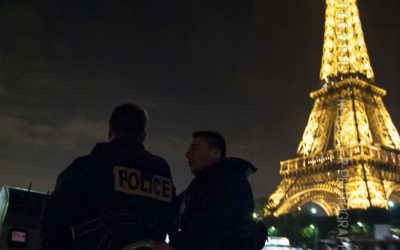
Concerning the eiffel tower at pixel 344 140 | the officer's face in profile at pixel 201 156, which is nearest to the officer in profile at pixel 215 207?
the officer's face in profile at pixel 201 156

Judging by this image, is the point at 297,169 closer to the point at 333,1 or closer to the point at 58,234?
the point at 333,1

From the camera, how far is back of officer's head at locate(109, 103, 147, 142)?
294 centimetres

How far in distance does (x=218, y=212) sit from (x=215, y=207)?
45mm

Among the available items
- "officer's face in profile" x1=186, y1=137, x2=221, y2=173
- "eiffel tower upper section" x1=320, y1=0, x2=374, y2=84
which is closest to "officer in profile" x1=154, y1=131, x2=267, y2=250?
"officer's face in profile" x1=186, y1=137, x2=221, y2=173

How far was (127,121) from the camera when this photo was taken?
116 inches

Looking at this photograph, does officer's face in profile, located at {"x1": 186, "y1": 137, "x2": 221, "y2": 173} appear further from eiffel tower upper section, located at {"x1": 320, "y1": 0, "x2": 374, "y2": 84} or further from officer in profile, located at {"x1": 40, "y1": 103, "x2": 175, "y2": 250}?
eiffel tower upper section, located at {"x1": 320, "y1": 0, "x2": 374, "y2": 84}

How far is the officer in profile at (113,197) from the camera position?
245 centimetres

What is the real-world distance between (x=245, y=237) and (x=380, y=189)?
3225cm

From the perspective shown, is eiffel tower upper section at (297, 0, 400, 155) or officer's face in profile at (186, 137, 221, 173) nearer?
officer's face in profile at (186, 137, 221, 173)

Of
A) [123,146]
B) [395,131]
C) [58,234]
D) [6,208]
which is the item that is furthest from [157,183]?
[395,131]

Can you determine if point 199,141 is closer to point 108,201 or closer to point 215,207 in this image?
point 215,207

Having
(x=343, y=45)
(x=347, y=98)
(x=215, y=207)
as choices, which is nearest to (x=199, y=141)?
(x=215, y=207)

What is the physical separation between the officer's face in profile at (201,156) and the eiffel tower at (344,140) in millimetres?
29639

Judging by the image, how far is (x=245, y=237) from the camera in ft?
10.2
